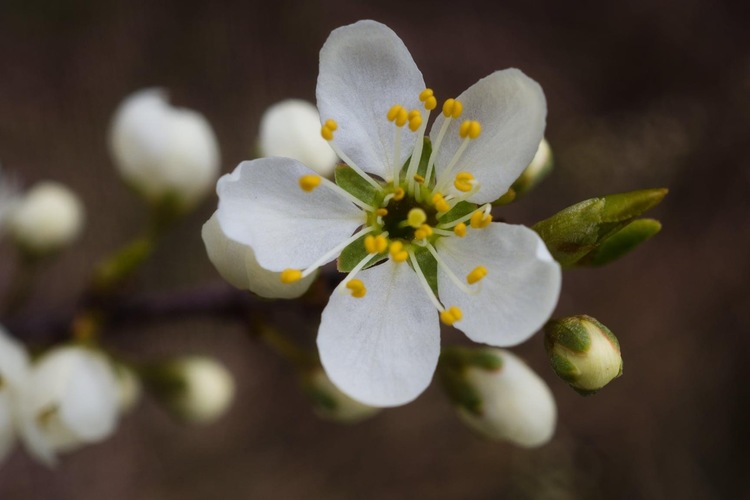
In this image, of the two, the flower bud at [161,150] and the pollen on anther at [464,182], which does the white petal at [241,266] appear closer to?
the pollen on anther at [464,182]

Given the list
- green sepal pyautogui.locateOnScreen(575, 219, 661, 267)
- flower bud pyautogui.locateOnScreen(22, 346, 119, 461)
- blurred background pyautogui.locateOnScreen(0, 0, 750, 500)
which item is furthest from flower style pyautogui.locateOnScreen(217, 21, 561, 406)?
blurred background pyautogui.locateOnScreen(0, 0, 750, 500)

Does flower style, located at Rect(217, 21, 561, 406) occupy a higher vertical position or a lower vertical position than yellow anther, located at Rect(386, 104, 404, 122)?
lower

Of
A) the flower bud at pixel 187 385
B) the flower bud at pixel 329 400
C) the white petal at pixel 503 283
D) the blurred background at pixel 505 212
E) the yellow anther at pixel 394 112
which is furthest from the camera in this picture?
the blurred background at pixel 505 212

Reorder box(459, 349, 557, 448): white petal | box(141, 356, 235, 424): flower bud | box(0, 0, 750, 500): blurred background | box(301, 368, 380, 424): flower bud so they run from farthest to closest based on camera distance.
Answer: box(0, 0, 750, 500): blurred background < box(141, 356, 235, 424): flower bud < box(301, 368, 380, 424): flower bud < box(459, 349, 557, 448): white petal

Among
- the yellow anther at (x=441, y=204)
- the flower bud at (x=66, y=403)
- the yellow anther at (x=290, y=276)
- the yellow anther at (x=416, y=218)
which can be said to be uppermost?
the yellow anther at (x=441, y=204)

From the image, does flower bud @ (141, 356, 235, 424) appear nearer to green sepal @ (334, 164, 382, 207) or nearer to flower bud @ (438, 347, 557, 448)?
flower bud @ (438, 347, 557, 448)

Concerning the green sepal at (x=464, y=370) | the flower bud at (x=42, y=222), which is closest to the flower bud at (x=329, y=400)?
the green sepal at (x=464, y=370)
